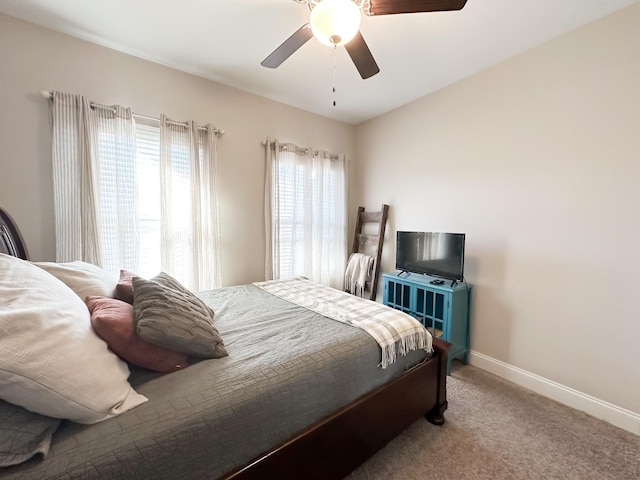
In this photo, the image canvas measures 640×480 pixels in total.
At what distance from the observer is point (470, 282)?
249 cm

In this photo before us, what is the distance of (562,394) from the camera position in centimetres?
194

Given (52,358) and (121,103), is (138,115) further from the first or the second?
(52,358)

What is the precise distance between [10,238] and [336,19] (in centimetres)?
222

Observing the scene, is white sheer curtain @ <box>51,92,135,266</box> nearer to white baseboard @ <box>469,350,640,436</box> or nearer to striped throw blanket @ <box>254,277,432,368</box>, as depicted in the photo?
striped throw blanket @ <box>254,277,432,368</box>

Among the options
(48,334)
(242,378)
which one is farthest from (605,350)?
(48,334)

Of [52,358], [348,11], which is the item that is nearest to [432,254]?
[348,11]

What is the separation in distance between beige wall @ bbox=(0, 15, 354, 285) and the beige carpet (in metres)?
2.08

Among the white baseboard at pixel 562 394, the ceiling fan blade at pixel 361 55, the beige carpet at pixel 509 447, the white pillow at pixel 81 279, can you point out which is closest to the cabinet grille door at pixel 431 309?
the white baseboard at pixel 562 394

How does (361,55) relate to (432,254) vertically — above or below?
above

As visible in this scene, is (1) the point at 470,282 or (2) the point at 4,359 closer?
(2) the point at 4,359

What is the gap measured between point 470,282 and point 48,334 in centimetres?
281

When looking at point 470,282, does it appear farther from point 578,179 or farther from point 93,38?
point 93,38

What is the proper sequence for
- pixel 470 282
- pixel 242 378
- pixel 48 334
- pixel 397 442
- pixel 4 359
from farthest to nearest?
pixel 470 282
pixel 397 442
pixel 242 378
pixel 48 334
pixel 4 359

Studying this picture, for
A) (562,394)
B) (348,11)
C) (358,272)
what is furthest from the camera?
(358,272)
